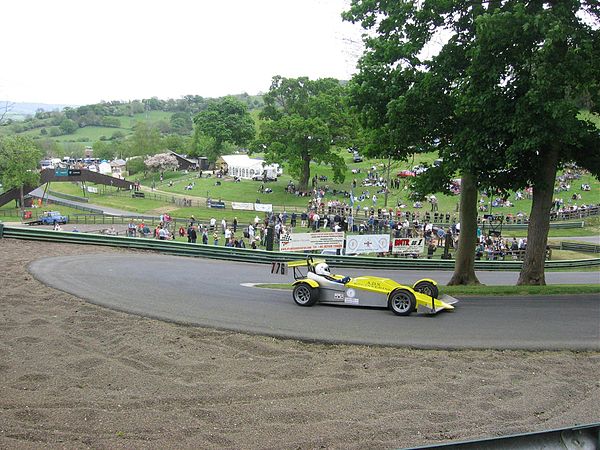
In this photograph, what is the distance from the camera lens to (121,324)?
11539mm

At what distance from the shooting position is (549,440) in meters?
3.50

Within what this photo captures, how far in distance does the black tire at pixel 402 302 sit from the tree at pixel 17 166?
38102 mm

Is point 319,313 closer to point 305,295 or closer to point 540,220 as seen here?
point 305,295

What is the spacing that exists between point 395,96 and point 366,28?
2.77 meters

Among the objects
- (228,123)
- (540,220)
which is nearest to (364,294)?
(540,220)

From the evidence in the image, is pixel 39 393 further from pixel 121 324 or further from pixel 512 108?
pixel 512 108

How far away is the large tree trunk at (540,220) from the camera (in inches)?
633

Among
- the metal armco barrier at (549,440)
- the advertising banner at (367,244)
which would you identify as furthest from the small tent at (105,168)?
the metal armco barrier at (549,440)

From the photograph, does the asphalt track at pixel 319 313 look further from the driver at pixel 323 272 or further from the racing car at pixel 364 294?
the driver at pixel 323 272

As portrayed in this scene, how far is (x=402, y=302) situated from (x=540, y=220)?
6.06 m

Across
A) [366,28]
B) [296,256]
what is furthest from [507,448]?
[296,256]

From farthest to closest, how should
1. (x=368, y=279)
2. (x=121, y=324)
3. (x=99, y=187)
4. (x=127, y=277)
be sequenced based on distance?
(x=99, y=187) < (x=127, y=277) < (x=368, y=279) < (x=121, y=324)

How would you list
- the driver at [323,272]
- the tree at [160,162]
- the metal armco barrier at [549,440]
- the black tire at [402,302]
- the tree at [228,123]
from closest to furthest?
the metal armco barrier at [549,440]
the black tire at [402,302]
the driver at [323,272]
the tree at [228,123]
the tree at [160,162]

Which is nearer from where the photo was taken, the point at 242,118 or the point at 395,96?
the point at 395,96
